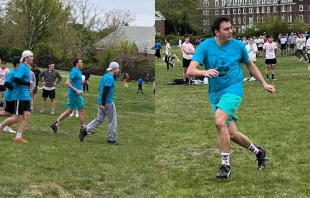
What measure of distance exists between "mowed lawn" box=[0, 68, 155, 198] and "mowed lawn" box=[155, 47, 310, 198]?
1.36ft

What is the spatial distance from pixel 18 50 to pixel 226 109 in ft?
126

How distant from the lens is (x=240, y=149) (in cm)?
827

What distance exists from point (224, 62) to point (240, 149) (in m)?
2.36

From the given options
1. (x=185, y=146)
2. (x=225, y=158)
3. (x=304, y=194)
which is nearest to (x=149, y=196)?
(x=225, y=158)

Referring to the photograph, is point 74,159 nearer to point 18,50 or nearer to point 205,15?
point 18,50

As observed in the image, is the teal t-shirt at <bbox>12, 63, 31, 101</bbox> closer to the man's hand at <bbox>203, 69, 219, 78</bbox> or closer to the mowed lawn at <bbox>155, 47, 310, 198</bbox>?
the mowed lawn at <bbox>155, 47, 310, 198</bbox>

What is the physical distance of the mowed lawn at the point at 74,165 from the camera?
255 inches

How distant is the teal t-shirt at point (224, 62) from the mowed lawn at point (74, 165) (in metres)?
1.50

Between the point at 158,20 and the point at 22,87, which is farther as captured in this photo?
the point at 158,20

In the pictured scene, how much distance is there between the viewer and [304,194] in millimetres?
5422

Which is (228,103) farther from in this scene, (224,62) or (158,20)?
(158,20)

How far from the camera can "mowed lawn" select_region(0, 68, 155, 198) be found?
6.47 meters

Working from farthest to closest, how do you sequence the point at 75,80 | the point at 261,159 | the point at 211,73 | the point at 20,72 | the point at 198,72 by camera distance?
the point at 75,80 < the point at 20,72 < the point at 261,159 < the point at 198,72 < the point at 211,73

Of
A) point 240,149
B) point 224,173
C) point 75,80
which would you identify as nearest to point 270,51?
point 75,80
